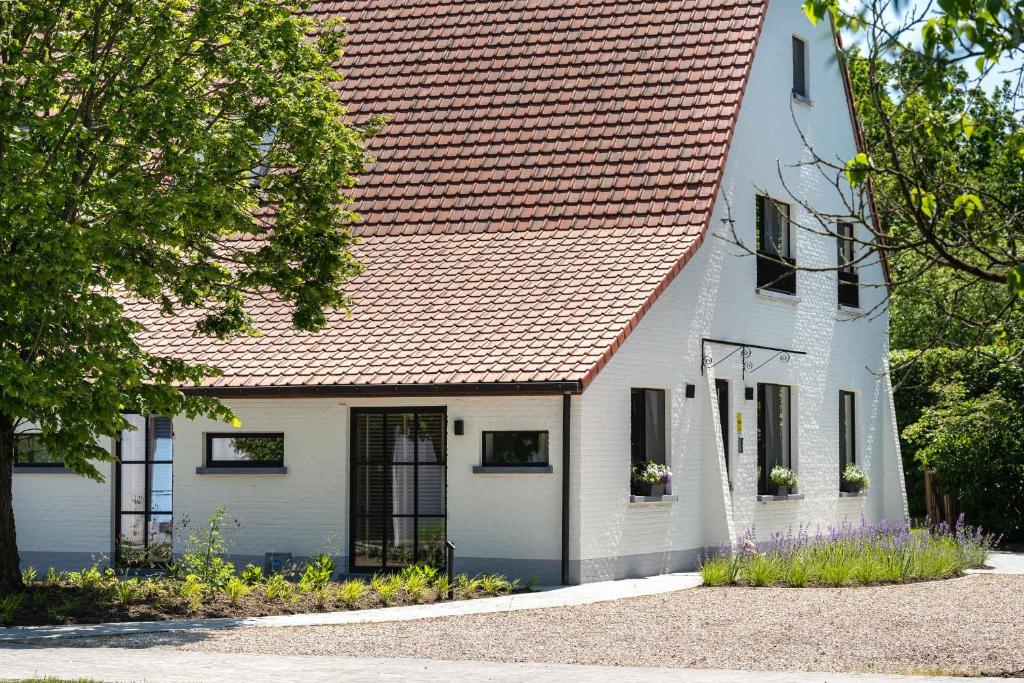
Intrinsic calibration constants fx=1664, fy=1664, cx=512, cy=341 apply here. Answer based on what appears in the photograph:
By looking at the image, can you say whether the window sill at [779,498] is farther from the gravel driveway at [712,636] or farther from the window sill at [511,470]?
the gravel driveway at [712,636]

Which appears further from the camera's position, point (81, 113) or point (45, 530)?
point (45, 530)

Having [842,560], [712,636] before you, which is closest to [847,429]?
[842,560]

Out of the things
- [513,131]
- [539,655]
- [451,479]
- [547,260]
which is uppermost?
[513,131]

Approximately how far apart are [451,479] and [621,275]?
330 centimetres

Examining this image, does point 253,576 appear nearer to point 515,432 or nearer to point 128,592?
point 128,592

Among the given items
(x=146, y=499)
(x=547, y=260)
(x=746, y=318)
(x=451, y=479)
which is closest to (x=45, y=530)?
(x=146, y=499)

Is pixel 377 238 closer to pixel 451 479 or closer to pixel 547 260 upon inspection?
pixel 547 260

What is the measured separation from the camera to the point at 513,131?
2355 centimetres

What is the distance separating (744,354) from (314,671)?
41.4 feet

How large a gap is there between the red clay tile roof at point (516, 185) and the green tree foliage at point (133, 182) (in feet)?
10.8

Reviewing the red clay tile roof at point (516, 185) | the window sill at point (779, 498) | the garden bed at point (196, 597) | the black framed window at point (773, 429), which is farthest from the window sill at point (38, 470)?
the black framed window at point (773, 429)

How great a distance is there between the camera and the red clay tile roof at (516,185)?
66.0 feet

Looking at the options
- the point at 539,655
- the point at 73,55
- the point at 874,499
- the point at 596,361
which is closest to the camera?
the point at 539,655

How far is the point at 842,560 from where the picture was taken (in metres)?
20.3
